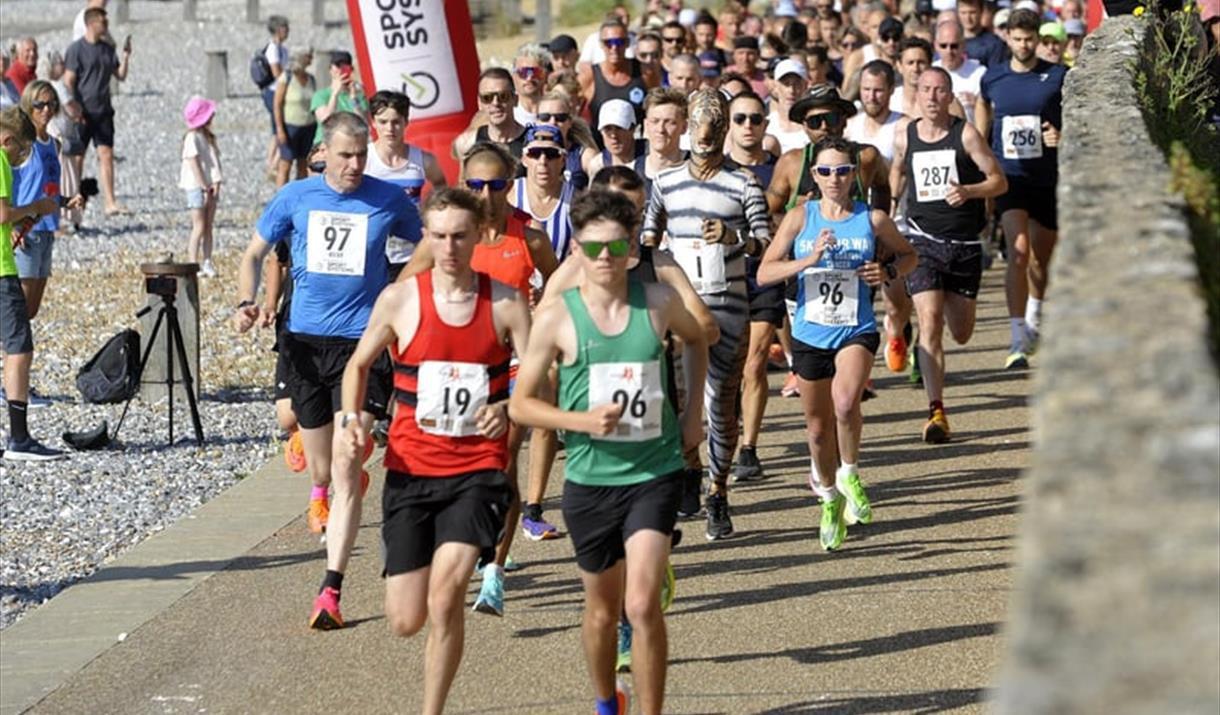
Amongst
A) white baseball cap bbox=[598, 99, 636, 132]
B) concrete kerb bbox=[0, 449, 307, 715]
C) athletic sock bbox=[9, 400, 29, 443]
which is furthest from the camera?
athletic sock bbox=[9, 400, 29, 443]

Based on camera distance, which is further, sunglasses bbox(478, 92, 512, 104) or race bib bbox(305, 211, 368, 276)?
sunglasses bbox(478, 92, 512, 104)

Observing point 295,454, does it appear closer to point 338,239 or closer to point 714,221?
point 338,239

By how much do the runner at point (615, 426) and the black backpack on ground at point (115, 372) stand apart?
7010mm

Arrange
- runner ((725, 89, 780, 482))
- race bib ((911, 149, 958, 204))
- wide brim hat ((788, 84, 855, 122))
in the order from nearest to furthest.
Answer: runner ((725, 89, 780, 482))
wide brim hat ((788, 84, 855, 122))
race bib ((911, 149, 958, 204))

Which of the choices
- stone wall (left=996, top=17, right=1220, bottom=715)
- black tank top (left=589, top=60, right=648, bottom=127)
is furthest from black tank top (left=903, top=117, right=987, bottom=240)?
stone wall (left=996, top=17, right=1220, bottom=715)

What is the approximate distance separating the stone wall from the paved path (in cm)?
350

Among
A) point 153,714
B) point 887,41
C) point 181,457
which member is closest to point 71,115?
point 887,41

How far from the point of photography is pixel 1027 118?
14.1m

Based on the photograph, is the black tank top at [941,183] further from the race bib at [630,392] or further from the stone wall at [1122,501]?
the stone wall at [1122,501]

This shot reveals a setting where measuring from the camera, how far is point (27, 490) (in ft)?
41.3

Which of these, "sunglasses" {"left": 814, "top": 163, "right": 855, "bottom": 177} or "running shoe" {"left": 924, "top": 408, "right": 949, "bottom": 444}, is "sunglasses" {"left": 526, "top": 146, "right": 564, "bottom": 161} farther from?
"running shoe" {"left": 924, "top": 408, "right": 949, "bottom": 444}

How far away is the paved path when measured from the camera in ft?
26.2

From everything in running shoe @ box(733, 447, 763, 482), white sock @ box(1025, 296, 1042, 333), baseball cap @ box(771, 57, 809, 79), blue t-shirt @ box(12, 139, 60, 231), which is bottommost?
running shoe @ box(733, 447, 763, 482)

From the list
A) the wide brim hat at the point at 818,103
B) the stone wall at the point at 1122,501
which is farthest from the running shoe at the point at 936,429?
the stone wall at the point at 1122,501
